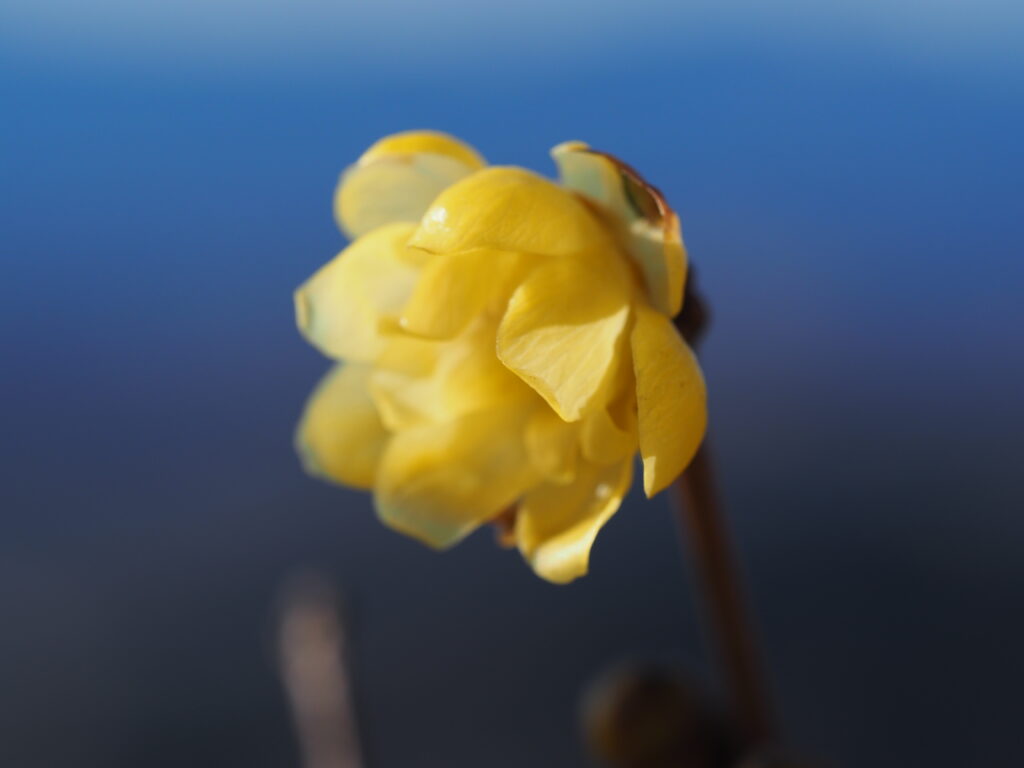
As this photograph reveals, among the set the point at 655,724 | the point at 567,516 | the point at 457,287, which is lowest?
the point at 655,724

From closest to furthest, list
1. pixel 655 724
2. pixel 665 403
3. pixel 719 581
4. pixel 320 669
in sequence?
pixel 665 403
pixel 719 581
pixel 655 724
pixel 320 669

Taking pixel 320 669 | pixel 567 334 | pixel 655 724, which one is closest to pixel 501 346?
pixel 567 334

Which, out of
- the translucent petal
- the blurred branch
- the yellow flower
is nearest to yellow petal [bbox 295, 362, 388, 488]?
the yellow flower

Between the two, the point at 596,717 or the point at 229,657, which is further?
the point at 229,657

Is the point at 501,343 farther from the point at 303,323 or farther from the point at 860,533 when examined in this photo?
the point at 860,533

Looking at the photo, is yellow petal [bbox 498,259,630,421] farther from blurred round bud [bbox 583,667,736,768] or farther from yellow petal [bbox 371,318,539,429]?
blurred round bud [bbox 583,667,736,768]

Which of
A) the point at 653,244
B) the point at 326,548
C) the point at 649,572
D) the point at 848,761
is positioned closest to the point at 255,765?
the point at 326,548

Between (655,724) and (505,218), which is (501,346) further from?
(655,724)

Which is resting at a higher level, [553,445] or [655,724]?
[553,445]
